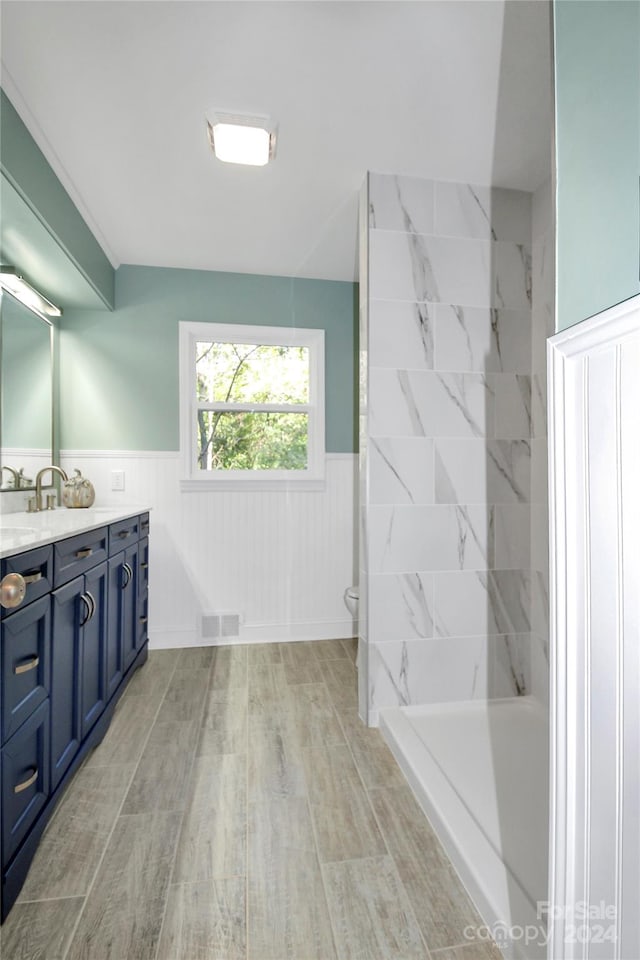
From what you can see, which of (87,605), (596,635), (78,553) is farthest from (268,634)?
(596,635)

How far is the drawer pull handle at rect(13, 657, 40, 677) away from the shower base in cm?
126

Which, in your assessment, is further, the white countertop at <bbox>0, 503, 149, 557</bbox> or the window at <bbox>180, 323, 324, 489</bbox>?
the window at <bbox>180, 323, 324, 489</bbox>

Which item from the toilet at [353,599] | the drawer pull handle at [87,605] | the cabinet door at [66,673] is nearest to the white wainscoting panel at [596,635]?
the cabinet door at [66,673]

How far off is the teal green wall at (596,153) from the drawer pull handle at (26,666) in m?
1.43

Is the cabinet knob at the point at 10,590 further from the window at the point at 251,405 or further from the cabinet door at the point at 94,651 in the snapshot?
the window at the point at 251,405

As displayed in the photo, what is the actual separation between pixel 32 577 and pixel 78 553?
39 cm

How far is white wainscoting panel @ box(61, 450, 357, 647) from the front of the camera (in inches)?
121

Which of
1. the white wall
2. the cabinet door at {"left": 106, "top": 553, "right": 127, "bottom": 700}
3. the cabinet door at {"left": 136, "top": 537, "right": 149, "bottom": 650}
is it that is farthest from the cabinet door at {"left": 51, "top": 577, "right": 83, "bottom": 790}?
the white wall

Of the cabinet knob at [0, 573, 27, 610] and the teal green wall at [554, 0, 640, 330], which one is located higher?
the teal green wall at [554, 0, 640, 330]

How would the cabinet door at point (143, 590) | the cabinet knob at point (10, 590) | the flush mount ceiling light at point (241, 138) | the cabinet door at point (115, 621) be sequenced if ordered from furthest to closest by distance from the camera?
the cabinet door at point (143, 590), the cabinet door at point (115, 621), the flush mount ceiling light at point (241, 138), the cabinet knob at point (10, 590)

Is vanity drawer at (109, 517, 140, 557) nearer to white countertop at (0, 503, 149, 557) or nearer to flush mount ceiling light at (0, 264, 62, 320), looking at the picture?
white countertop at (0, 503, 149, 557)

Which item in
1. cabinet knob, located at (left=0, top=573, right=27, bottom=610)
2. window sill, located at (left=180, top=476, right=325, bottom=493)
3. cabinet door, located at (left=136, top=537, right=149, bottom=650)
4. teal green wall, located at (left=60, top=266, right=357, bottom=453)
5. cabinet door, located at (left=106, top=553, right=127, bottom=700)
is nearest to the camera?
cabinet knob, located at (left=0, top=573, right=27, bottom=610)

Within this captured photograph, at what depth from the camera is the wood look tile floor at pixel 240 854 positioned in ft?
3.71

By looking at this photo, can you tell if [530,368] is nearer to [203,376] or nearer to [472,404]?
[472,404]
